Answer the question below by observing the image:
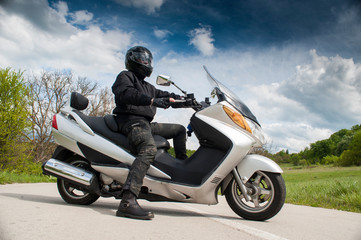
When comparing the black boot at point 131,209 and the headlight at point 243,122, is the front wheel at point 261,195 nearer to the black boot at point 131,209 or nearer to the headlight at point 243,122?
the headlight at point 243,122

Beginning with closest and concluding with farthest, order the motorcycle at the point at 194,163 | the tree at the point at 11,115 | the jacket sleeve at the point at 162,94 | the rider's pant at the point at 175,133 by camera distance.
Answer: the motorcycle at the point at 194,163 → the rider's pant at the point at 175,133 → the jacket sleeve at the point at 162,94 → the tree at the point at 11,115

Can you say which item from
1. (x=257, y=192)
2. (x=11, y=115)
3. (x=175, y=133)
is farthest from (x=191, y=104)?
(x=11, y=115)

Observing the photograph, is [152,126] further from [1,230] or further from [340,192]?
[340,192]

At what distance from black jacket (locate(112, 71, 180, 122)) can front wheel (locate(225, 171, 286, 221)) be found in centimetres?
132

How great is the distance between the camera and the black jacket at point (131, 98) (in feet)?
11.2

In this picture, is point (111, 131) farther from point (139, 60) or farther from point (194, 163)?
point (194, 163)

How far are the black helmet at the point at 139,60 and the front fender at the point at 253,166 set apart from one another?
1.66 meters

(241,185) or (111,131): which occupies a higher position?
(111,131)

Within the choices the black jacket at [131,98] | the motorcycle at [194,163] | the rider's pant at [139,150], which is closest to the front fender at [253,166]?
the motorcycle at [194,163]

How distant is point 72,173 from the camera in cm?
369

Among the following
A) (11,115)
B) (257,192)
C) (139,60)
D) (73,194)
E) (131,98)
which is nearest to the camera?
(257,192)

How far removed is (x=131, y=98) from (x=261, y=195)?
185cm

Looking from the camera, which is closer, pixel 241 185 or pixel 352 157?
pixel 241 185

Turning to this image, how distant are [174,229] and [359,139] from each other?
84.1m
